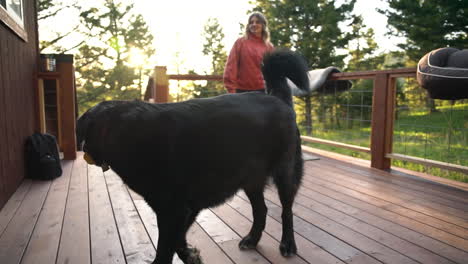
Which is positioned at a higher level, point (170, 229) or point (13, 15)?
point (13, 15)

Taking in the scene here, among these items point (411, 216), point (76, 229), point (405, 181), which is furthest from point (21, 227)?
point (405, 181)

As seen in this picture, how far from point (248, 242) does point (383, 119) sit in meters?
2.37

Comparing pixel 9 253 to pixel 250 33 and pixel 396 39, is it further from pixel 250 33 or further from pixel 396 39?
pixel 396 39

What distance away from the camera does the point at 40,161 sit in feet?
10.2

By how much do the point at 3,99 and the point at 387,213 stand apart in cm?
296

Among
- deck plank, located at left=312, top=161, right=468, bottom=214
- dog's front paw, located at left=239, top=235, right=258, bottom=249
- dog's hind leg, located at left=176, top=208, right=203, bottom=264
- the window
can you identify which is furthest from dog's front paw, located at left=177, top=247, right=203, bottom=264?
the window

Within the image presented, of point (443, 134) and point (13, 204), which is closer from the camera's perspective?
point (13, 204)

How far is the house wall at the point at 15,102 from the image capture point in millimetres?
2520

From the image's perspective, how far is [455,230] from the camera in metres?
1.91

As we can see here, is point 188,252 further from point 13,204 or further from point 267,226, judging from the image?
point 13,204

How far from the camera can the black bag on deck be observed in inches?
122

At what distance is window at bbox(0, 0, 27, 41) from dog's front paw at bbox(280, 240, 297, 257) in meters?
2.50

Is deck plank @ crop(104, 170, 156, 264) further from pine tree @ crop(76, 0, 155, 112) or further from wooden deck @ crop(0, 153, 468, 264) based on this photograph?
pine tree @ crop(76, 0, 155, 112)

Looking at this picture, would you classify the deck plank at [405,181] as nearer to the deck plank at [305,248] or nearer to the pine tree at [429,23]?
the deck plank at [305,248]
